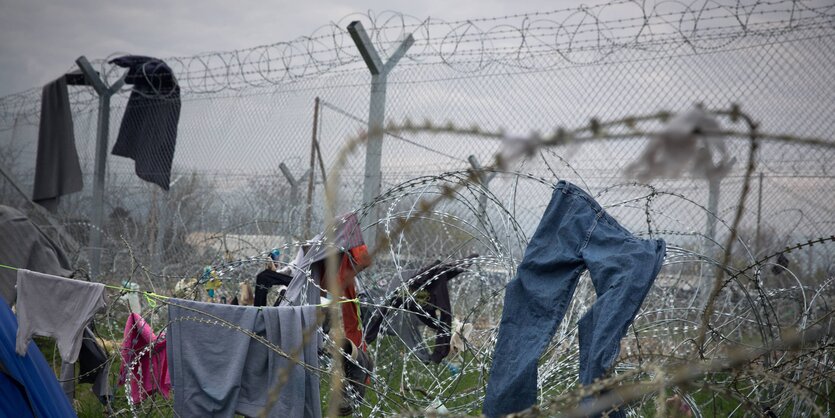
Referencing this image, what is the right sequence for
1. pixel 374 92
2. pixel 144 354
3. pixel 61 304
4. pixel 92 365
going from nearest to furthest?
pixel 61 304 → pixel 144 354 → pixel 92 365 → pixel 374 92

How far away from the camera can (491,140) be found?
12.9ft

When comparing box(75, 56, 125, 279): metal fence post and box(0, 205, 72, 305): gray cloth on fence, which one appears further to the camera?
box(75, 56, 125, 279): metal fence post

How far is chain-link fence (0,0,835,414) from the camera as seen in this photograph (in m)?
5.09

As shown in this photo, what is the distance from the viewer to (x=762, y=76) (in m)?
5.42

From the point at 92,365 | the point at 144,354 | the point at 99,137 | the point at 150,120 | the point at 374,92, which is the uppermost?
the point at 374,92

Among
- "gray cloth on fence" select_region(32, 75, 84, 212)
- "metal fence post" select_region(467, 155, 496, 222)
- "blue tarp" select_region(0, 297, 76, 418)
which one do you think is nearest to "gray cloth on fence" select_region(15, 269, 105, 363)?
"blue tarp" select_region(0, 297, 76, 418)

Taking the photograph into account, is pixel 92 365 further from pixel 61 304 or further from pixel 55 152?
pixel 55 152

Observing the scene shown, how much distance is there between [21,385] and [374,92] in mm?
3865

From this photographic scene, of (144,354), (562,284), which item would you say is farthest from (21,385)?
(562,284)

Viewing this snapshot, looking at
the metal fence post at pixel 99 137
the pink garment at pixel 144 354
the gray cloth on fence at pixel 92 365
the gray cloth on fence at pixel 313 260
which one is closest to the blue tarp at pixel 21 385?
the pink garment at pixel 144 354

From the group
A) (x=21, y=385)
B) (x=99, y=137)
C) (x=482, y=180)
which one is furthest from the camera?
(x=99, y=137)

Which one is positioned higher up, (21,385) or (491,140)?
(491,140)

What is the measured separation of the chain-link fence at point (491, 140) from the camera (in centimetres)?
509

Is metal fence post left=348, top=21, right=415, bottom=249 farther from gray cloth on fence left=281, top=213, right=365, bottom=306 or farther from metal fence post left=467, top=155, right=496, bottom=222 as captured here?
gray cloth on fence left=281, top=213, right=365, bottom=306
